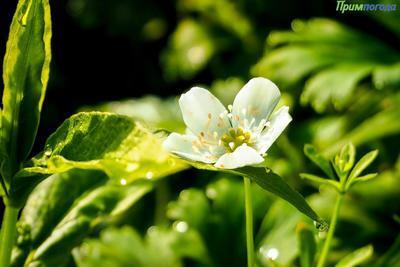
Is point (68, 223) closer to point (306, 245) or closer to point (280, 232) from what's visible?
point (306, 245)

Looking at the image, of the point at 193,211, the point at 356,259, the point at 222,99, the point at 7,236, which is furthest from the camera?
the point at 222,99

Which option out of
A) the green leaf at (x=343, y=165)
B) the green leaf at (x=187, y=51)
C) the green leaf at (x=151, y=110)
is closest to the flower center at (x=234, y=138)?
the green leaf at (x=343, y=165)

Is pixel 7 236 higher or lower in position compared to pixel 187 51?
higher

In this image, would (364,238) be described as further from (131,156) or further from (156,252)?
(131,156)

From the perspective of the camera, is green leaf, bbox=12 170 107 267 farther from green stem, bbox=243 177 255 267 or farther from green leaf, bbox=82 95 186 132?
green leaf, bbox=82 95 186 132

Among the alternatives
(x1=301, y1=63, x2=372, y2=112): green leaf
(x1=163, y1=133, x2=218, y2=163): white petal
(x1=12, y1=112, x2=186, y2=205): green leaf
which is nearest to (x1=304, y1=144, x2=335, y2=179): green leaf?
(x1=163, y1=133, x2=218, y2=163): white petal

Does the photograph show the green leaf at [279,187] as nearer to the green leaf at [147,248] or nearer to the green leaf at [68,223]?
the green leaf at [68,223]

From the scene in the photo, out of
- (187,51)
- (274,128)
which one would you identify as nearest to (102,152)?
(274,128)
